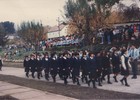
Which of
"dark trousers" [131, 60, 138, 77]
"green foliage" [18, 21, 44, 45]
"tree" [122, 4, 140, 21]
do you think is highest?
"green foliage" [18, 21, 44, 45]

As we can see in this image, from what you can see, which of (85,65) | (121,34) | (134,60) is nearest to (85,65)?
(85,65)

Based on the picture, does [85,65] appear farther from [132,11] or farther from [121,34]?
[132,11]

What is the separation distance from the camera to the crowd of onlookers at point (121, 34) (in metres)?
31.7

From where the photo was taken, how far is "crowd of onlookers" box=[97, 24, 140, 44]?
104 feet

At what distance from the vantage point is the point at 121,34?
3331cm

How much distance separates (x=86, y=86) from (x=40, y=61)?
22.0 feet

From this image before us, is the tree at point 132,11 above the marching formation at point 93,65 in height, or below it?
above

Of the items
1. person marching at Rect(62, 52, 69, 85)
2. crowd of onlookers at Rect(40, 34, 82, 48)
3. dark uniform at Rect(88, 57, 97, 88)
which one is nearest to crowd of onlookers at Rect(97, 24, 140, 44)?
crowd of onlookers at Rect(40, 34, 82, 48)

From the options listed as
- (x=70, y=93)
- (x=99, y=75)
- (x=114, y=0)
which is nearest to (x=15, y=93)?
(x=70, y=93)

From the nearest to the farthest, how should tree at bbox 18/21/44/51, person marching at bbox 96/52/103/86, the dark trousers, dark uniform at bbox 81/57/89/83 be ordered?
dark uniform at bbox 81/57/89/83 → person marching at bbox 96/52/103/86 → the dark trousers → tree at bbox 18/21/44/51

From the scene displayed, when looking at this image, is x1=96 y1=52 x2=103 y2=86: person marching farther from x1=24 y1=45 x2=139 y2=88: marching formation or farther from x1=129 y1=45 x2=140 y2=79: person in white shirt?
x1=129 y1=45 x2=140 y2=79: person in white shirt

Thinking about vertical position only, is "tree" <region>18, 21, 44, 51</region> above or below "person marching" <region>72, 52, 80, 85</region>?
above

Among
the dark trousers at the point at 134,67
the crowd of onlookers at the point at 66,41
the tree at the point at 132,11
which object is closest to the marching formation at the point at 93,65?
the dark trousers at the point at 134,67

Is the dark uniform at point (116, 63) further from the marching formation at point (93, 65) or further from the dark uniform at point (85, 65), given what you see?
the dark uniform at point (85, 65)
